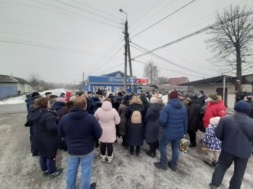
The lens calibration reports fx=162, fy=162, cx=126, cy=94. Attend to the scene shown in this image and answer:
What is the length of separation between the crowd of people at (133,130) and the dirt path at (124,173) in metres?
0.21

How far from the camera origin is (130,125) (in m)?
4.23

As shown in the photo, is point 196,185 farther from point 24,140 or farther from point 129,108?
point 24,140

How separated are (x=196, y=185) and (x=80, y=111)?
273cm

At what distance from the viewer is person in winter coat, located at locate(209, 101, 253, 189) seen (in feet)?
8.75

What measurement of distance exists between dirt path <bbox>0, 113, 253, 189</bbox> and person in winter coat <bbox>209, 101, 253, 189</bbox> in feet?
2.38

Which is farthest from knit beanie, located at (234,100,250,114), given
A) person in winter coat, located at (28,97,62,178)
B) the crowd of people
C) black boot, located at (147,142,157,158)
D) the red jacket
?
person in winter coat, located at (28,97,62,178)

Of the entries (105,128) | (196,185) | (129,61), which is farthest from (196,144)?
(129,61)

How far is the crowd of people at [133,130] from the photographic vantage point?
2594 mm

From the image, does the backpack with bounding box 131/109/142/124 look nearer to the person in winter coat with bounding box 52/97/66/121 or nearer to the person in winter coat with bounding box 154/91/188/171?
the person in winter coat with bounding box 154/91/188/171

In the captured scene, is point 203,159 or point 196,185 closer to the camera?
point 196,185

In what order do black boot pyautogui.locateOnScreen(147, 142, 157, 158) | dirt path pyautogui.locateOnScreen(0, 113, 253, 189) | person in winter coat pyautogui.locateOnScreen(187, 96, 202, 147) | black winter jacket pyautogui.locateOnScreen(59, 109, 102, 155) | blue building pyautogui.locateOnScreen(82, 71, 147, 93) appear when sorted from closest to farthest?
black winter jacket pyautogui.locateOnScreen(59, 109, 102, 155) → dirt path pyautogui.locateOnScreen(0, 113, 253, 189) → black boot pyautogui.locateOnScreen(147, 142, 157, 158) → person in winter coat pyautogui.locateOnScreen(187, 96, 202, 147) → blue building pyautogui.locateOnScreen(82, 71, 147, 93)

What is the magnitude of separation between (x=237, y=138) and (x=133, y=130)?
2265 mm

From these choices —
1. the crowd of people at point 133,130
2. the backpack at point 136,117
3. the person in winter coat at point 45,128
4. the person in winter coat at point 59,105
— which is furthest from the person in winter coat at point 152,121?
the person in winter coat at point 59,105

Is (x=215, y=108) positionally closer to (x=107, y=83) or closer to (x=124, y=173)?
(x=124, y=173)
